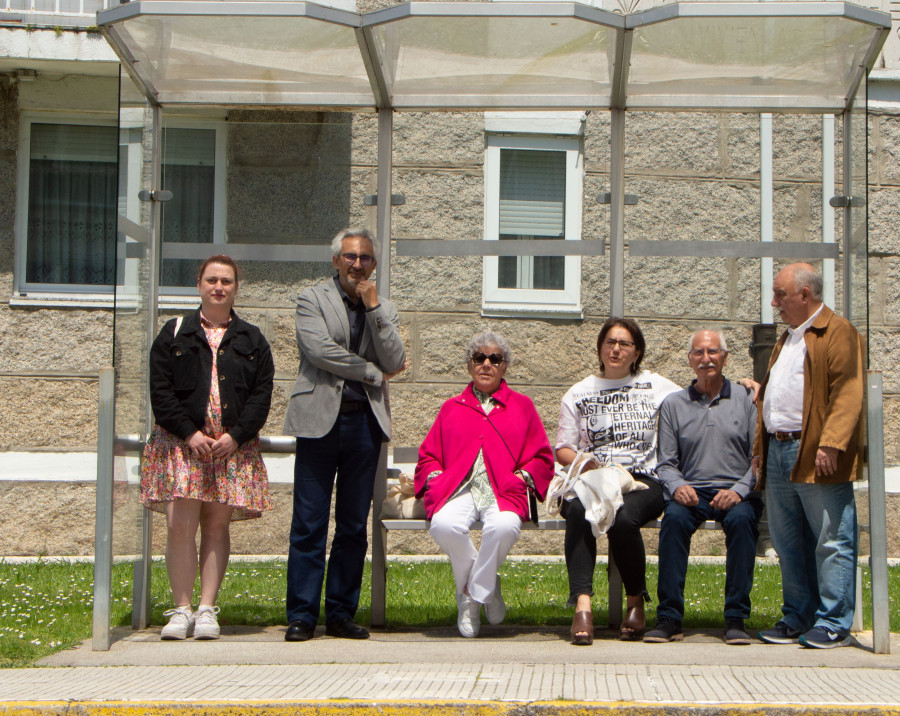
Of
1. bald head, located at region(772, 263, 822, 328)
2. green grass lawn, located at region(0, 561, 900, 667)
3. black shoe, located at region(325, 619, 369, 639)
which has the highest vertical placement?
bald head, located at region(772, 263, 822, 328)

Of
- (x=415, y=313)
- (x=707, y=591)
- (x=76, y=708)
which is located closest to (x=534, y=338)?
(x=415, y=313)

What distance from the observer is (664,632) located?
534 cm

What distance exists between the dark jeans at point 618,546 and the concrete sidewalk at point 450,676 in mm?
293

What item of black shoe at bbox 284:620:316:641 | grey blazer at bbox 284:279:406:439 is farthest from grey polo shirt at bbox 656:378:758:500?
black shoe at bbox 284:620:316:641

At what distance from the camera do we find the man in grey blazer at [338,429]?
213 inches

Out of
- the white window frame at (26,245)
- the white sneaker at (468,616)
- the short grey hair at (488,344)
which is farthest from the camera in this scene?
the white window frame at (26,245)

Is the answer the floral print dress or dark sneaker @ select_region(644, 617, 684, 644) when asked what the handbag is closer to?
the floral print dress

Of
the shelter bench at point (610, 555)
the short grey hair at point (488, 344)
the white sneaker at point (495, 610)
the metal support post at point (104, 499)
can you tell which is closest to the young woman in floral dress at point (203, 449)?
the metal support post at point (104, 499)

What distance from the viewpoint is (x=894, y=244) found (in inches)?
350

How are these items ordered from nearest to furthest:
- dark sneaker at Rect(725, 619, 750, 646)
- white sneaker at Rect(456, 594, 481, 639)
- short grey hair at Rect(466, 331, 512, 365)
Answer: dark sneaker at Rect(725, 619, 750, 646) → white sneaker at Rect(456, 594, 481, 639) → short grey hair at Rect(466, 331, 512, 365)

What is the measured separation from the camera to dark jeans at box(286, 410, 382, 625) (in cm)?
542

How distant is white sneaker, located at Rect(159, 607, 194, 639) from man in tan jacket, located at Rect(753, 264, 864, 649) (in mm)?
2557

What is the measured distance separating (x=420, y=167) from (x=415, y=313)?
81 centimetres

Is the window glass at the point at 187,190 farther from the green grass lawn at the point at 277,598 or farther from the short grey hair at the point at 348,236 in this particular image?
the green grass lawn at the point at 277,598
